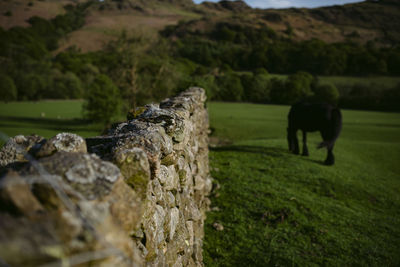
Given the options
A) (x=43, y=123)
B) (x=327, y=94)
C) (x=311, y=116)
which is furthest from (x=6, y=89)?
(x=327, y=94)

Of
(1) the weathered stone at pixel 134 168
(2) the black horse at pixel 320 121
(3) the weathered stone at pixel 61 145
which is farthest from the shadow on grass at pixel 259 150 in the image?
(3) the weathered stone at pixel 61 145

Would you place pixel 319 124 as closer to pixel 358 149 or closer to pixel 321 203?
pixel 321 203

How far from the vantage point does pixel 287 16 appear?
160 meters

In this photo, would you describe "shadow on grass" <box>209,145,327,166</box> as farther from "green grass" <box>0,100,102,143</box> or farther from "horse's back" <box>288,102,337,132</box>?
"green grass" <box>0,100,102,143</box>

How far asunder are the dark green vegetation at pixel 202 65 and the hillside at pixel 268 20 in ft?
4.74

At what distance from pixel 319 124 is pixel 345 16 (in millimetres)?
179546

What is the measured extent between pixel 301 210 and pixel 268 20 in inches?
6807

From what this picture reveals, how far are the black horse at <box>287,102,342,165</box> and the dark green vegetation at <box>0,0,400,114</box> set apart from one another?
8.97 metres

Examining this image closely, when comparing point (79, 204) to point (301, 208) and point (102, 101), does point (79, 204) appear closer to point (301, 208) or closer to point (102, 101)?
point (301, 208)

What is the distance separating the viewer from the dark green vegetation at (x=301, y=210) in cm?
518

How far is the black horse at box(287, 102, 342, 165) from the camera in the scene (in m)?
10.5

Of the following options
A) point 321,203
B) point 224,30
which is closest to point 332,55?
point 224,30

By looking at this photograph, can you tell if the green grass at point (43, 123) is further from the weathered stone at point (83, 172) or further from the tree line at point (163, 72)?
the weathered stone at point (83, 172)

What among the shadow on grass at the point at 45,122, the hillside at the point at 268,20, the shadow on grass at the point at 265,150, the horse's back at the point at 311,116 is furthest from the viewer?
the hillside at the point at 268,20
